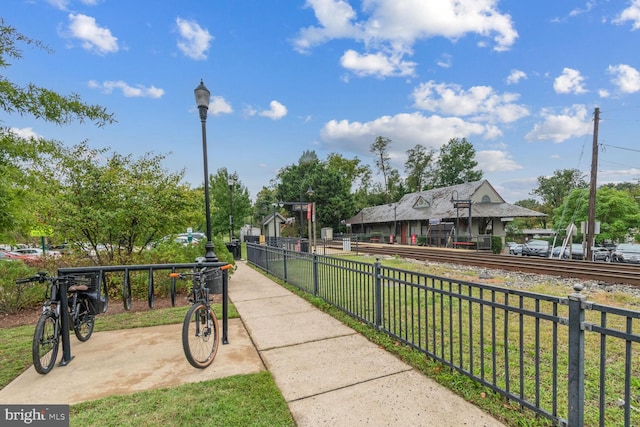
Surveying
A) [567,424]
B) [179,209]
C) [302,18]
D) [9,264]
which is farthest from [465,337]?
[302,18]

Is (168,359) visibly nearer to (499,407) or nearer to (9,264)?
(499,407)

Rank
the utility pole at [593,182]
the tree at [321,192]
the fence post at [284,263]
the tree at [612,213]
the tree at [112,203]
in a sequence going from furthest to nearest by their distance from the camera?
the tree at [321,192] → the tree at [612,213] → the utility pole at [593,182] → the fence post at [284,263] → the tree at [112,203]

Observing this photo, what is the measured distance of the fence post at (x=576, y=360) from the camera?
6.99 ft

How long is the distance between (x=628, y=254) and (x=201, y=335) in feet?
85.3

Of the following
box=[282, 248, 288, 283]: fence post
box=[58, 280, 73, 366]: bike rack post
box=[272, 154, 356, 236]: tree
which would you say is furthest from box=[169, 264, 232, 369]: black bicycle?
box=[272, 154, 356, 236]: tree

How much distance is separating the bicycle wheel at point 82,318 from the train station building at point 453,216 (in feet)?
81.1

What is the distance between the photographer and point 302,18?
37.8 ft

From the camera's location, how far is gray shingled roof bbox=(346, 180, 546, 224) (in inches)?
1114

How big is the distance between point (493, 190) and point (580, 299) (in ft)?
108

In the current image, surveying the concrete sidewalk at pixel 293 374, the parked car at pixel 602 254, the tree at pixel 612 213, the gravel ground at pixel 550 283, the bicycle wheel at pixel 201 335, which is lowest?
the parked car at pixel 602 254

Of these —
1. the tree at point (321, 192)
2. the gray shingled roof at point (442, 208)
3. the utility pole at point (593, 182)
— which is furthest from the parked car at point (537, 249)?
the tree at point (321, 192)

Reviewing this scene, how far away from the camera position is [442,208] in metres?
31.0

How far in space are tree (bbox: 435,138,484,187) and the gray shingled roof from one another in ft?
59.9

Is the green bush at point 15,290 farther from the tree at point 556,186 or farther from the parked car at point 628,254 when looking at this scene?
the tree at point 556,186
